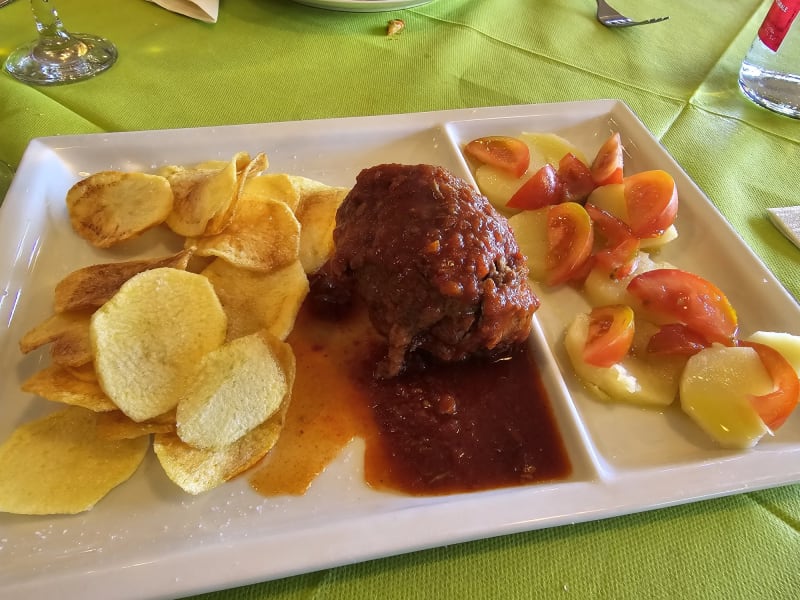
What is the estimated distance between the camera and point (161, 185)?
2.26 m

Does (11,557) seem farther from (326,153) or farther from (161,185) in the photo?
(326,153)

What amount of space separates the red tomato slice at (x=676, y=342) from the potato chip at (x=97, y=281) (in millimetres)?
1713

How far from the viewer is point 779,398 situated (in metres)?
1.82

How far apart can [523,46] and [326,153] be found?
181cm

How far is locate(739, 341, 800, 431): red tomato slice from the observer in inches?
71.5

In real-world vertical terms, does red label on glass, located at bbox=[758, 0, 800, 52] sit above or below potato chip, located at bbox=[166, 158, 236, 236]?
above

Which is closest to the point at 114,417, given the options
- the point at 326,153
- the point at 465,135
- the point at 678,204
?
the point at 326,153

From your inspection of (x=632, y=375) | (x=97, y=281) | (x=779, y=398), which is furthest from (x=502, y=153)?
(x=97, y=281)

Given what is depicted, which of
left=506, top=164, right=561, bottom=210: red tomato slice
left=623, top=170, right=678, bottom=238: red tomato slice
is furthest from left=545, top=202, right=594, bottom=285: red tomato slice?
left=623, top=170, right=678, bottom=238: red tomato slice

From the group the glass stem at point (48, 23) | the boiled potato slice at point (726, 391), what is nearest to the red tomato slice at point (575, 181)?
the boiled potato slice at point (726, 391)

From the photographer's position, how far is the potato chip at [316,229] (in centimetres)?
231

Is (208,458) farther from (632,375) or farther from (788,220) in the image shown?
(788,220)

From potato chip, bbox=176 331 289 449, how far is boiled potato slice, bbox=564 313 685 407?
3.43 ft

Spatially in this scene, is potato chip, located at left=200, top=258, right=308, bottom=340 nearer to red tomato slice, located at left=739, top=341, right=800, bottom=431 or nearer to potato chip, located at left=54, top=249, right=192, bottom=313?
potato chip, located at left=54, top=249, right=192, bottom=313
